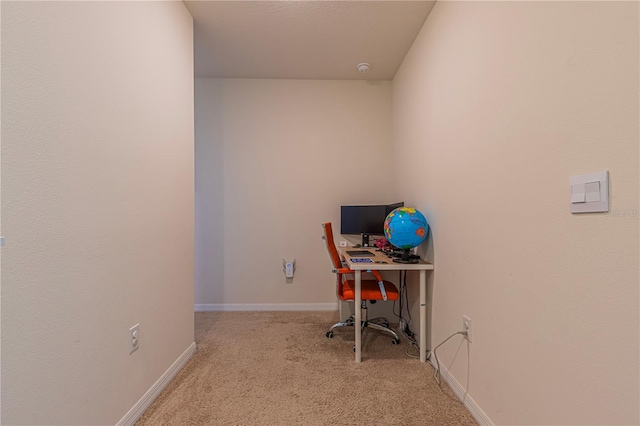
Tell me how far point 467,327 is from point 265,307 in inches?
94.1

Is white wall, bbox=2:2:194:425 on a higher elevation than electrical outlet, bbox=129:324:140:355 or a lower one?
higher

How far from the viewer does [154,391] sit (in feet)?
6.10

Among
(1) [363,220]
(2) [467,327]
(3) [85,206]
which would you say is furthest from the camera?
(1) [363,220]

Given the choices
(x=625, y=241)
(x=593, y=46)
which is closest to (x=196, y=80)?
(x=593, y=46)

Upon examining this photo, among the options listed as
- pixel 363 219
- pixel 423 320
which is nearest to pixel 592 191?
pixel 423 320

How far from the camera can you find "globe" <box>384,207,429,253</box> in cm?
232

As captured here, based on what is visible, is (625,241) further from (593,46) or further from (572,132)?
(593,46)

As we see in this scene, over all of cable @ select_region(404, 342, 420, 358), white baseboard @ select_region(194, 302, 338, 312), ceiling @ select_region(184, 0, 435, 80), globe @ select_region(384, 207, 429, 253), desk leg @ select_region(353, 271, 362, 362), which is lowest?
cable @ select_region(404, 342, 420, 358)

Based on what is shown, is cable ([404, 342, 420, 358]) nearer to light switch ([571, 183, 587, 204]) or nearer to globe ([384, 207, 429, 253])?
globe ([384, 207, 429, 253])

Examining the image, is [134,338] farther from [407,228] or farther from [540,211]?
[540,211]

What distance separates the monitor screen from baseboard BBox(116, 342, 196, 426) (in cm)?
192

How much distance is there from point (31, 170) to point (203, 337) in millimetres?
2173

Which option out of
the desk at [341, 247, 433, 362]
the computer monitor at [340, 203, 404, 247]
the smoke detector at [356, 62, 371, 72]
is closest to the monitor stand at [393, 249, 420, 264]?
the desk at [341, 247, 433, 362]

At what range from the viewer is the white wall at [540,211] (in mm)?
899
